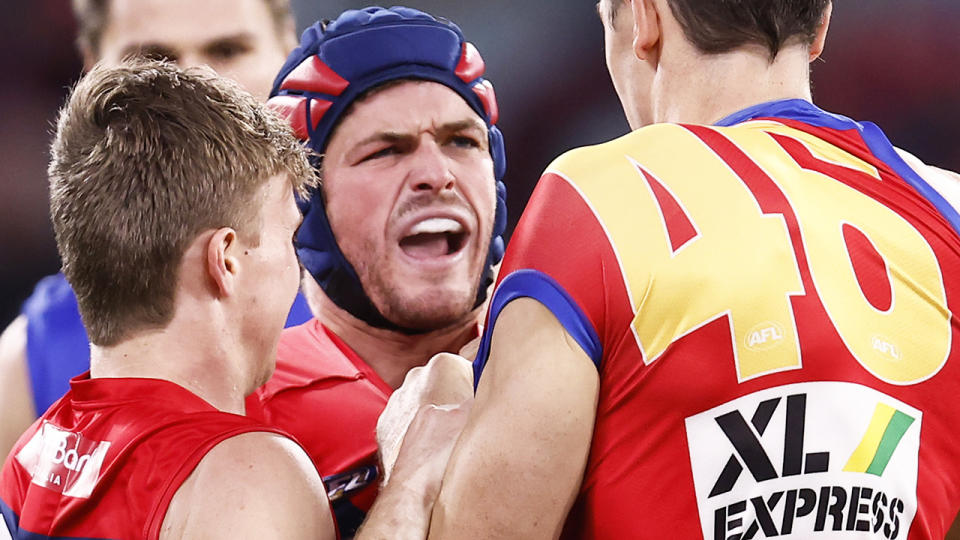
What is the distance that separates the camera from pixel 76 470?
1.67m

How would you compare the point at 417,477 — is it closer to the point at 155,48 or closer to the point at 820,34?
the point at 820,34

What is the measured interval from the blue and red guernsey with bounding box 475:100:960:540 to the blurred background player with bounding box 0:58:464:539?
14.0 inches

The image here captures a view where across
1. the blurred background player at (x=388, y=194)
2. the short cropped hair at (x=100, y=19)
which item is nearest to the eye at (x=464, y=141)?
the blurred background player at (x=388, y=194)

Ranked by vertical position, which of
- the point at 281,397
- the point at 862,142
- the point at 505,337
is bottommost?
the point at 281,397

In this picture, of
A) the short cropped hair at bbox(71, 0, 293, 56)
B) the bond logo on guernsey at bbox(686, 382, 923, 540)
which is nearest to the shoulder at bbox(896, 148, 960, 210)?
the bond logo on guernsey at bbox(686, 382, 923, 540)

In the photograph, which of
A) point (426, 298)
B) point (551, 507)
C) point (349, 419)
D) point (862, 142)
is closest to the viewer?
point (551, 507)

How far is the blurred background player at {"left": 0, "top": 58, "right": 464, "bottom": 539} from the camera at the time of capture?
162 centimetres

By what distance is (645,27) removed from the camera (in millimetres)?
1906

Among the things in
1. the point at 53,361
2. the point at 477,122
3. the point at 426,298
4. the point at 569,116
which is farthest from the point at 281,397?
the point at 569,116

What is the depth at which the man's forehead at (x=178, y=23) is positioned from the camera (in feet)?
13.0

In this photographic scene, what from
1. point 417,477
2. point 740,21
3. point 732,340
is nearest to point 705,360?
point 732,340

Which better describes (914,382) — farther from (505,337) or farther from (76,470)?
(76,470)

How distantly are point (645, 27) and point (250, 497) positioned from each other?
102cm

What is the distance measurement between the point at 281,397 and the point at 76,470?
67 cm
